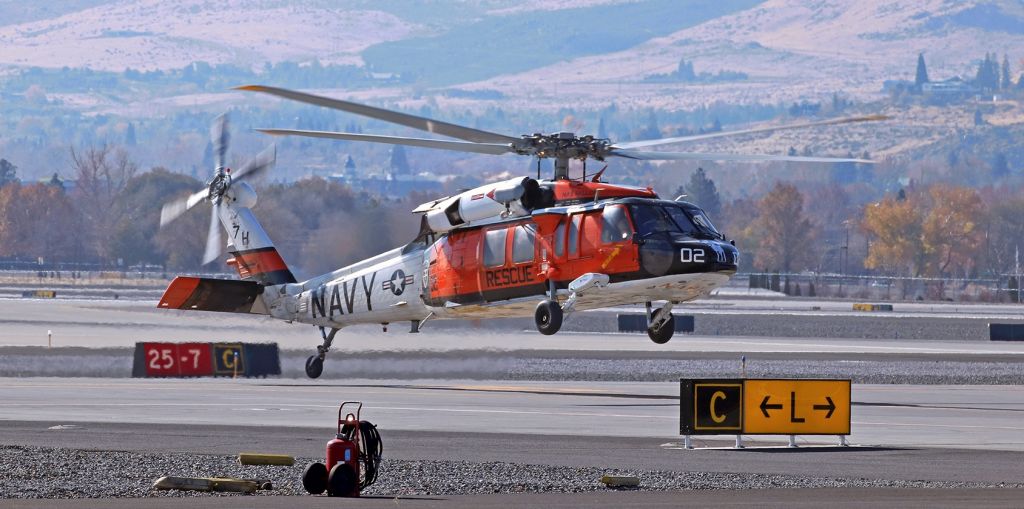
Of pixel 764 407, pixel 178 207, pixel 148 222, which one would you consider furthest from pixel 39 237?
pixel 764 407

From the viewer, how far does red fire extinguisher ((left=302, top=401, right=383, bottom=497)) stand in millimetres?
23500

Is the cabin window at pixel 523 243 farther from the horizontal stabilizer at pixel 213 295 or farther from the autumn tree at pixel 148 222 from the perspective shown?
the autumn tree at pixel 148 222

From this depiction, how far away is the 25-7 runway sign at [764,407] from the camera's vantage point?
30.2 m

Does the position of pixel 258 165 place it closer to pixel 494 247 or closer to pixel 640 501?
pixel 494 247

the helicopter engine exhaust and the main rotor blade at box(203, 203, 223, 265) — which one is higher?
the helicopter engine exhaust

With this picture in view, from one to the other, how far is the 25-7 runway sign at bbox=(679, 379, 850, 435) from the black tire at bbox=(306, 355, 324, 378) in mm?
16214

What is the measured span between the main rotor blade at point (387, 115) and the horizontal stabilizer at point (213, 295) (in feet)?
37.3

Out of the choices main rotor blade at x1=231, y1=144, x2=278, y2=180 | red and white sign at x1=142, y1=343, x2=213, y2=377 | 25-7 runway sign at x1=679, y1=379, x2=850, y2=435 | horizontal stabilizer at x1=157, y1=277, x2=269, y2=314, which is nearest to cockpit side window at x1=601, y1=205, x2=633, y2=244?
25-7 runway sign at x1=679, y1=379, x2=850, y2=435

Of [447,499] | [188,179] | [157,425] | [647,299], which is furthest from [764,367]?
[188,179]

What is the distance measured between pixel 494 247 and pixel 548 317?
2.65m

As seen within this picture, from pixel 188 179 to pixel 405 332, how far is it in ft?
484

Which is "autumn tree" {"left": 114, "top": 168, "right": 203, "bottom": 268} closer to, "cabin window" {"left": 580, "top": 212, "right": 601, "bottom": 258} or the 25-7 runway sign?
"cabin window" {"left": 580, "top": 212, "right": 601, "bottom": 258}

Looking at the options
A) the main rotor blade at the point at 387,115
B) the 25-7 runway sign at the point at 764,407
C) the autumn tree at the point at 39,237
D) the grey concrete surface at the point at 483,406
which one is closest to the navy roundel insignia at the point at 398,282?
the grey concrete surface at the point at 483,406

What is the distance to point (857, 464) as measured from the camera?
27719 millimetres
